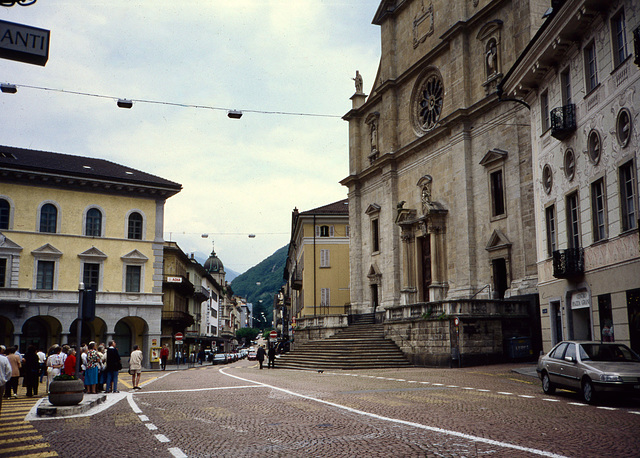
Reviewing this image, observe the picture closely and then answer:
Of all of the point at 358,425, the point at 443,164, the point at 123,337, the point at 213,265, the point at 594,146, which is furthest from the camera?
the point at 213,265

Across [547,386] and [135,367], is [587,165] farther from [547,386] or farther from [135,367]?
[135,367]

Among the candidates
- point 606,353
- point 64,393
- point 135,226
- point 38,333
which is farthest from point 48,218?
point 606,353

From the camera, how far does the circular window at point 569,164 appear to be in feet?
70.5

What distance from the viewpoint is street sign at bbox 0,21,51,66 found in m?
6.96

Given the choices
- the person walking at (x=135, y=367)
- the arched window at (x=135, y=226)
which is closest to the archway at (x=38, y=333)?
the arched window at (x=135, y=226)

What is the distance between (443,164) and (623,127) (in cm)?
2085

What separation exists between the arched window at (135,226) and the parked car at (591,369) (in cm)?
3451

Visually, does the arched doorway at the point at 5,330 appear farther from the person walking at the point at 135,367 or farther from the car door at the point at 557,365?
the car door at the point at 557,365

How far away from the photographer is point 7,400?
64.1 ft

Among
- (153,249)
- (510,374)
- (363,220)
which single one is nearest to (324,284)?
(363,220)

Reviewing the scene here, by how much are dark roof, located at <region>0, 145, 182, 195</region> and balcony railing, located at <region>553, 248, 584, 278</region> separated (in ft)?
102

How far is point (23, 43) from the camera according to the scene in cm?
701

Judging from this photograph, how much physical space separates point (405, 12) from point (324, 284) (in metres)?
26.1

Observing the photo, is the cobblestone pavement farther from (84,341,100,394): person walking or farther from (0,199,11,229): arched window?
(0,199,11,229): arched window
